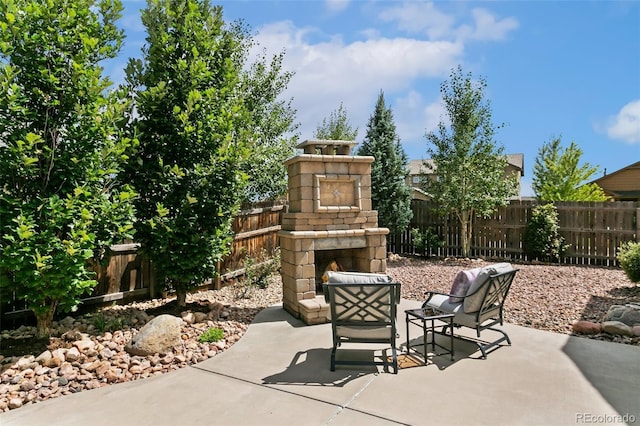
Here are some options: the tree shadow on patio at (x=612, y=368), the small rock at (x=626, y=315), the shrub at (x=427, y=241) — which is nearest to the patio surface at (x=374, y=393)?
the tree shadow on patio at (x=612, y=368)

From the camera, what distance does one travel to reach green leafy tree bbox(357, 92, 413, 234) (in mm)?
12430

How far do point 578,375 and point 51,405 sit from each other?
493 cm

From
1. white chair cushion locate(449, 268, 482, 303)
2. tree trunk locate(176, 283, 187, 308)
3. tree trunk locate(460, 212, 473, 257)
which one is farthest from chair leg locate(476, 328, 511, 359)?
tree trunk locate(460, 212, 473, 257)

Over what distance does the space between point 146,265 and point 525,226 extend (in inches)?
414

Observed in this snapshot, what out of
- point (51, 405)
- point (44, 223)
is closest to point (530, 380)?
point (51, 405)

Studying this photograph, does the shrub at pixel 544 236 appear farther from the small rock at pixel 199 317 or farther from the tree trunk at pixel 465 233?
the small rock at pixel 199 317

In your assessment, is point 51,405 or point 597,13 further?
point 597,13

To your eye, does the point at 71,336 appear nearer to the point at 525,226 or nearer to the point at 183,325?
the point at 183,325

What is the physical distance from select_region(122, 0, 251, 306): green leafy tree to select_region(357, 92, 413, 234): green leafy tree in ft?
23.8

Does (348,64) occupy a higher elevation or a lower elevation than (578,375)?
higher

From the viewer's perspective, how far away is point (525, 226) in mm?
11367

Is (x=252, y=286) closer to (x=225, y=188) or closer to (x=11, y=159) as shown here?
(x=225, y=188)

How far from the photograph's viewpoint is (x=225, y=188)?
19.3ft

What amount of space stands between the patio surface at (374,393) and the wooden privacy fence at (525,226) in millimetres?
Result: 7479
